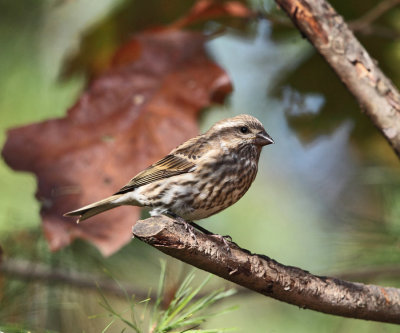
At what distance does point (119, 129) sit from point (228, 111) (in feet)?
3.50

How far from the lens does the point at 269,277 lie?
107 inches

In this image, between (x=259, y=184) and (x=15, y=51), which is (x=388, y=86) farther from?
(x=259, y=184)

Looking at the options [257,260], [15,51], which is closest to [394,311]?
[257,260]

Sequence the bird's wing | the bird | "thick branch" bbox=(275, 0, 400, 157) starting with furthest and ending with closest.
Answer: the bird's wing → the bird → "thick branch" bbox=(275, 0, 400, 157)

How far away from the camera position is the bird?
3.52 meters

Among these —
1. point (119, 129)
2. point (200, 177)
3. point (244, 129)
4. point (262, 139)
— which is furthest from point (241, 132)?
point (119, 129)

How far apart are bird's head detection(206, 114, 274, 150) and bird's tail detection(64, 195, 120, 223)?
2.26 feet

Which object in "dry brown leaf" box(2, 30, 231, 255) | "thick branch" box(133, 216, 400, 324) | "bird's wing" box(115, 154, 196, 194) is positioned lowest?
"thick branch" box(133, 216, 400, 324)

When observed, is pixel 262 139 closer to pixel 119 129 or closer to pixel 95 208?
pixel 119 129

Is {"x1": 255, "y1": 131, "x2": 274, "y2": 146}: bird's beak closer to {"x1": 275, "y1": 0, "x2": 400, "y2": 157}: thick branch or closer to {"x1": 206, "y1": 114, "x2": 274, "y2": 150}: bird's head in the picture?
{"x1": 206, "y1": 114, "x2": 274, "y2": 150}: bird's head

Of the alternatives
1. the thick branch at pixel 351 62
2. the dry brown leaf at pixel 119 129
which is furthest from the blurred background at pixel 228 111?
the thick branch at pixel 351 62

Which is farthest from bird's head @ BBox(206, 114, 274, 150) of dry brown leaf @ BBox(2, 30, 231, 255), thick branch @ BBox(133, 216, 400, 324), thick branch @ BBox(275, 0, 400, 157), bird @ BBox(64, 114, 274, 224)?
thick branch @ BBox(133, 216, 400, 324)

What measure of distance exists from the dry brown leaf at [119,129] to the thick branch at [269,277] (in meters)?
1.02

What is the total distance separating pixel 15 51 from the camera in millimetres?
4719
